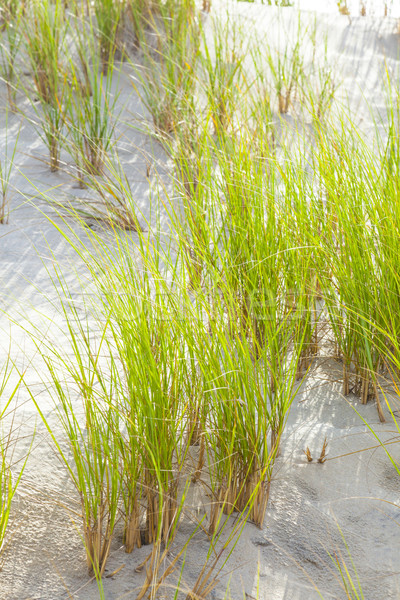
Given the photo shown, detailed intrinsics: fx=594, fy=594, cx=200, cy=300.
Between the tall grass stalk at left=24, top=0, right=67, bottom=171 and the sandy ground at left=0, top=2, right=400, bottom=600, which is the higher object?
the tall grass stalk at left=24, top=0, right=67, bottom=171

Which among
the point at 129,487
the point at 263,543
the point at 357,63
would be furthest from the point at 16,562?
the point at 357,63

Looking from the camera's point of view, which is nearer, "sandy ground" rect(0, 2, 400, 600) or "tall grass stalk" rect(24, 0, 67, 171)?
"sandy ground" rect(0, 2, 400, 600)

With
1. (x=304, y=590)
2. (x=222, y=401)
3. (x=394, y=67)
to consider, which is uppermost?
(x=394, y=67)

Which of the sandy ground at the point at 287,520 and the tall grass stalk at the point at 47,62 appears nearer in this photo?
the sandy ground at the point at 287,520

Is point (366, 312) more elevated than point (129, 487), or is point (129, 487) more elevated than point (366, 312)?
point (366, 312)

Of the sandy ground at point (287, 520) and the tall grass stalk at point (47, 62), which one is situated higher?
the tall grass stalk at point (47, 62)

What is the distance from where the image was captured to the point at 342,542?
50.4 inches

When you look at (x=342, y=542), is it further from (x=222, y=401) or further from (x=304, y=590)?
(x=222, y=401)

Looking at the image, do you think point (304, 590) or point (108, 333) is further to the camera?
point (108, 333)

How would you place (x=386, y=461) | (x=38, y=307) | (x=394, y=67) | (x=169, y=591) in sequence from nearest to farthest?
1. (x=169, y=591)
2. (x=386, y=461)
3. (x=38, y=307)
4. (x=394, y=67)

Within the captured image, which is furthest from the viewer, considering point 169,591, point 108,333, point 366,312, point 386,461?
point 108,333

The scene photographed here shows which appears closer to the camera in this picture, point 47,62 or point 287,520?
point 287,520

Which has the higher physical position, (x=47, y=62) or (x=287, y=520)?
(x=47, y=62)

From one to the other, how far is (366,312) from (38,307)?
3.52 ft
